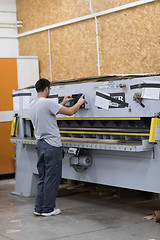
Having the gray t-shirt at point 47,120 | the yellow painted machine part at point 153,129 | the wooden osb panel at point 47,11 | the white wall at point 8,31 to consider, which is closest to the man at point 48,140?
the gray t-shirt at point 47,120

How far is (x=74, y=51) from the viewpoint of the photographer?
22.8 feet

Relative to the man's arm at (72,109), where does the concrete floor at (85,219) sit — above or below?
below

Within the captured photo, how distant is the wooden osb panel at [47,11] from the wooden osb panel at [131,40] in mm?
610

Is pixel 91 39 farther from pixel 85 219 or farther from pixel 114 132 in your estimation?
pixel 85 219

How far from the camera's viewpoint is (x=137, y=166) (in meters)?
4.36

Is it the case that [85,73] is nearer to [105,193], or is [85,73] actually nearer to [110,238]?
[105,193]

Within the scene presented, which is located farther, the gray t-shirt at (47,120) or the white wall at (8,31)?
the white wall at (8,31)

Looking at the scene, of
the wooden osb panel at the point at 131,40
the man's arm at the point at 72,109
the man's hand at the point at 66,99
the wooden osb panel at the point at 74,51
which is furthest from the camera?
the wooden osb panel at the point at 74,51

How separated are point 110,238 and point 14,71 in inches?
176

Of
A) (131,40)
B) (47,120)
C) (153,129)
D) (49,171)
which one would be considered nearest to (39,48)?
(131,40)

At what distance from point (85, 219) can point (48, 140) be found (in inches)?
36.5

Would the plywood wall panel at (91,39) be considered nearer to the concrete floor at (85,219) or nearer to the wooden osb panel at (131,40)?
the wooden osb panel at (131,40)

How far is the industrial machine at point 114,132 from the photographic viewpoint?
4137mm

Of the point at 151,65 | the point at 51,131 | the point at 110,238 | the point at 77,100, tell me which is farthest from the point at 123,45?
the point at 110,238
